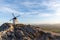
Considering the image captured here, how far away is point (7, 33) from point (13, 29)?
20.0ft

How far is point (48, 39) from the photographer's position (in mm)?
94000

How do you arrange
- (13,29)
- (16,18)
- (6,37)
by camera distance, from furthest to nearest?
(16,18)
(13,29)
(6,37)

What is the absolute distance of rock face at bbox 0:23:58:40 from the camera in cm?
9381

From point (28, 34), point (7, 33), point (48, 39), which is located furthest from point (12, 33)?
point (48, 39)

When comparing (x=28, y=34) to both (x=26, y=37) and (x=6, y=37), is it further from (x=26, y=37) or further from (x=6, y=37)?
(x=6, y=37)

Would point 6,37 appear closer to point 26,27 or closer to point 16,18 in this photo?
point 26,27

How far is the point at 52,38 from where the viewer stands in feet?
308

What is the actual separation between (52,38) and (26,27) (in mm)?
16418

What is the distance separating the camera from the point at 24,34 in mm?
96125

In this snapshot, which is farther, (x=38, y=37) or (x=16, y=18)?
(x=16, y=18)

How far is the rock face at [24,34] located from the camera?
93.8 m

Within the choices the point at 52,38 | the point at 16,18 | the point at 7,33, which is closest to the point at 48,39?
the point at 52,38

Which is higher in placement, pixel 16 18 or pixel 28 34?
pixel 16 18

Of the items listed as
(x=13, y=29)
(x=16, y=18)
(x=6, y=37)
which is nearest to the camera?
(x=6, y=37)
